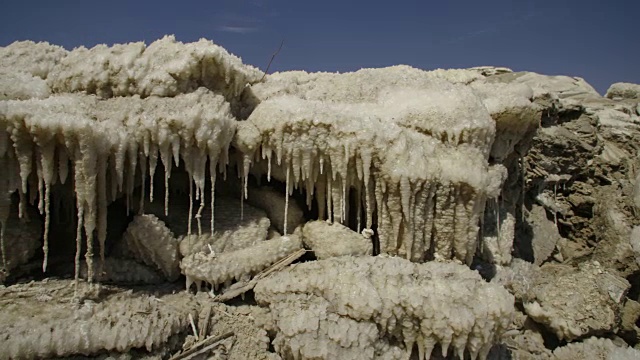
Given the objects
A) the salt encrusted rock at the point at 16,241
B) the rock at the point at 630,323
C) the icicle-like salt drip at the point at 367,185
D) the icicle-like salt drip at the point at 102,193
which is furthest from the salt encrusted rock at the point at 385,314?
the rock at the point at 630,323

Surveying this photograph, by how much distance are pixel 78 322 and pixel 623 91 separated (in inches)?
612

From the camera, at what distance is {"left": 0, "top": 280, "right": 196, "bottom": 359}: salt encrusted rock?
456 centimetres

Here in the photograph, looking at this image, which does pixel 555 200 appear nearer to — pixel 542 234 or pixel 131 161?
pixel 542 234

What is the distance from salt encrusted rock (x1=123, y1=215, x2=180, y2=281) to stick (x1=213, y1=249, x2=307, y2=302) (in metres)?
0.85

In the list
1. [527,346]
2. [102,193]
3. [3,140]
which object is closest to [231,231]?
[102,193]

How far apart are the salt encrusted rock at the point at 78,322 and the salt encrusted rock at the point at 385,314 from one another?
153 cm

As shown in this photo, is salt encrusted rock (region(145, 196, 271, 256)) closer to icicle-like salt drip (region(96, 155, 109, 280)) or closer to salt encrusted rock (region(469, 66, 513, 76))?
icicle-like salt drip (region(96, 155, 109, 280))

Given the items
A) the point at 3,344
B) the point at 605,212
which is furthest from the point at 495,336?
the point at 605,212

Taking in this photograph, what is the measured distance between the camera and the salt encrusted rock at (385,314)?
530 centimetres

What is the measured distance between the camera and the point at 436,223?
6836 millimetres

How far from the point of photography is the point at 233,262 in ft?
21.2

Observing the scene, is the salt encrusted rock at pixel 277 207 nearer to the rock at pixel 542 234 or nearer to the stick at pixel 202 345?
the stick at pixel 202 345

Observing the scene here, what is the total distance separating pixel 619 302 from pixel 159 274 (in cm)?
798

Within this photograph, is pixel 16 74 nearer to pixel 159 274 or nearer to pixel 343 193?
pixel 159 274
